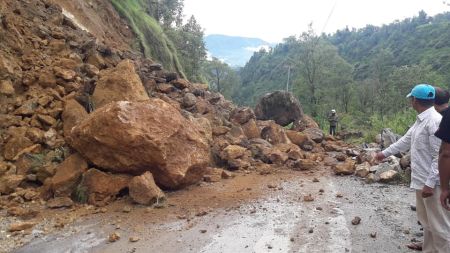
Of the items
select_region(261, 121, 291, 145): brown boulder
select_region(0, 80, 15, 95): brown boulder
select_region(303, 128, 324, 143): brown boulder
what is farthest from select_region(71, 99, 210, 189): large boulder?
select_region(303, 128, 324, 143): brown boulder

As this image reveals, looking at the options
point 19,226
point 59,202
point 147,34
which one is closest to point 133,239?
point 19,226

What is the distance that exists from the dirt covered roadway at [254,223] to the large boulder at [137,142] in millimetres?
485

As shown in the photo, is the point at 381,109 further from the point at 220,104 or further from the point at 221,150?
the point at 221,150

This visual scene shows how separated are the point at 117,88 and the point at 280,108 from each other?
7714mm

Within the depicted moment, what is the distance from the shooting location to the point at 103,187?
6.50 meters

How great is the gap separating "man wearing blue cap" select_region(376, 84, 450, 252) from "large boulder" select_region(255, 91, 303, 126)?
11.0 metres

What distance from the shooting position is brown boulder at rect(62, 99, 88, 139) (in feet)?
25.5

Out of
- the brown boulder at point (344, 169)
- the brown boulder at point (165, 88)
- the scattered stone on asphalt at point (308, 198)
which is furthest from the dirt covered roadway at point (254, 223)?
the brown boulder at point (165, 88)

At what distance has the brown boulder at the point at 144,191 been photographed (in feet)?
20.5

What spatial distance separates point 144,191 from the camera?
20.6ft

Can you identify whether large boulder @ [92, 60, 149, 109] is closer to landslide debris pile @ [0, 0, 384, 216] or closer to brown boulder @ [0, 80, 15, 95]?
landslide debris pile @ [0, 0, 384, 216]

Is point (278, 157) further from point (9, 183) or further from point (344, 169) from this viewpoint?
point (9, 183)

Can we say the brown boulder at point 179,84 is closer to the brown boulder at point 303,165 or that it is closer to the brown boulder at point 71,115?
the brown boulder at point 71,115

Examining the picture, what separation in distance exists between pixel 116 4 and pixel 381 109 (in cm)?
2625
